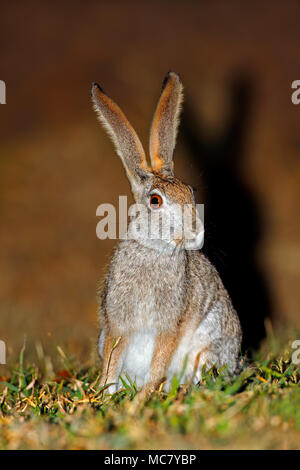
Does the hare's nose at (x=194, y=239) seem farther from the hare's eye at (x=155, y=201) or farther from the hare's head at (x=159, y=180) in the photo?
the hare's eye at (x=155, y=201)

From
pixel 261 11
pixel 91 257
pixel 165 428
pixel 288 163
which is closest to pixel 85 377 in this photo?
pixel 165 428

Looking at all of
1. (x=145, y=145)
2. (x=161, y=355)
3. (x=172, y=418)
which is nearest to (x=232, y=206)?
(x=145, y=145)

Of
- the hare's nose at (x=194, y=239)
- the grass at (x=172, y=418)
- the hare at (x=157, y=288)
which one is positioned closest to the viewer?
the grass at (x=172, y=418)

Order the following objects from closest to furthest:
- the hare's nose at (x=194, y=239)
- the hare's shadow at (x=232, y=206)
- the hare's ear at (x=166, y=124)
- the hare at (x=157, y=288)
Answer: the hare's nose at (x=194, y=239), the hare at (x=157, y=288), the hare's ear at (x=166, y=124), the hare's shadow at (x=232, y=206)

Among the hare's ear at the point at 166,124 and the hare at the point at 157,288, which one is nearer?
the hare at the point at 157,288

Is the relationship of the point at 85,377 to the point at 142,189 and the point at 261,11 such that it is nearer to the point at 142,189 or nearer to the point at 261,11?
the point at 142,189

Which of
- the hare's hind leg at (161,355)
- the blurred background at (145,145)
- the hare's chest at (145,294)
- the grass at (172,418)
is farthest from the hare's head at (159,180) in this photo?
the blurred background at (145,145)

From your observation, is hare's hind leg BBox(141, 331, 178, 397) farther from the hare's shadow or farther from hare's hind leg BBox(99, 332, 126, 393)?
the hare's shadow

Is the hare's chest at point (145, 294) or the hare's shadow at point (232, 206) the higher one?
the hare's shadow at point (232, 206)
